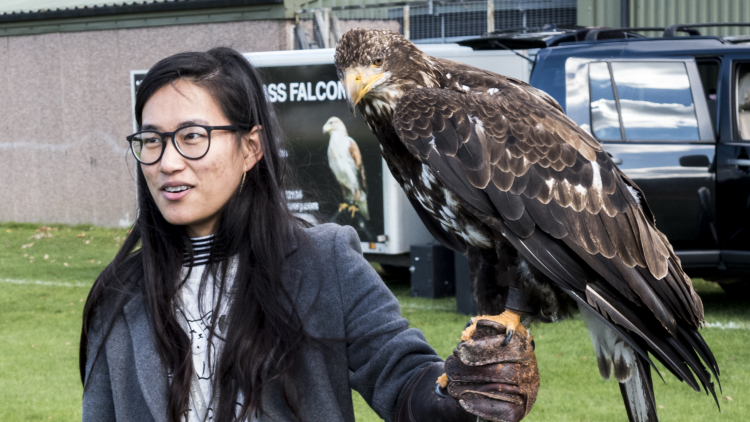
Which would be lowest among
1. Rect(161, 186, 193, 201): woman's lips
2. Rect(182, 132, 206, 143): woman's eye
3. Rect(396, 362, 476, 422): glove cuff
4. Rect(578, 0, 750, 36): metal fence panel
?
Rect(396, 362, 476, 422): glove cuff

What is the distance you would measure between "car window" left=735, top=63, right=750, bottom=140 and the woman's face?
221 inches

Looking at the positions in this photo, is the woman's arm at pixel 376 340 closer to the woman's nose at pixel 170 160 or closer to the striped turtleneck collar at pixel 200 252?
the striped turtleneck collar at pixel 200 252

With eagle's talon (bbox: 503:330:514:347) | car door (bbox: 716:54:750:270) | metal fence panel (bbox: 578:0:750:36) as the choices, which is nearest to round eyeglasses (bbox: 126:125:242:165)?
eagle's talon (bbox: 503:330:514:347)

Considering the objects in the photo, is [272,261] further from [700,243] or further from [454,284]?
[454,284]

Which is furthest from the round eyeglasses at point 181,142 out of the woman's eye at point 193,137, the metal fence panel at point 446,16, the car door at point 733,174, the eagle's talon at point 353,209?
the metal fence panel at point 446,16

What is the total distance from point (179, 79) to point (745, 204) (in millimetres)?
5617

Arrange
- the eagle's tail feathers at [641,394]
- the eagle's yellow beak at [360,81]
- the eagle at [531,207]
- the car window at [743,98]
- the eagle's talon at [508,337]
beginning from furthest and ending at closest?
the car window at [743,98], the eagle's yellow beak at [360,81], the eagle's tail feathers at [641,394], the eagle at [531,207], the eagle's talon at [508,337]

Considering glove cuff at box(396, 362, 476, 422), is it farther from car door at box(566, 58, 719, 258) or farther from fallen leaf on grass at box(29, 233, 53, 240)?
fallen leaf on grass at box(29, 233, 53, 240)

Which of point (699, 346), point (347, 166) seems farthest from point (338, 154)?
point (699, 346)

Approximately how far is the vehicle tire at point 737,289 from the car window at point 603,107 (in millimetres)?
2198

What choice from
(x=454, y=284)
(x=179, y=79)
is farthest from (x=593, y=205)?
(x=454, y=284)

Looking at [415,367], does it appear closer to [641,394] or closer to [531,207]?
[531,207]

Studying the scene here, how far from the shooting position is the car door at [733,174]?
667 cm

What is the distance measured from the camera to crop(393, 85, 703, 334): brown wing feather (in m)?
2.60
